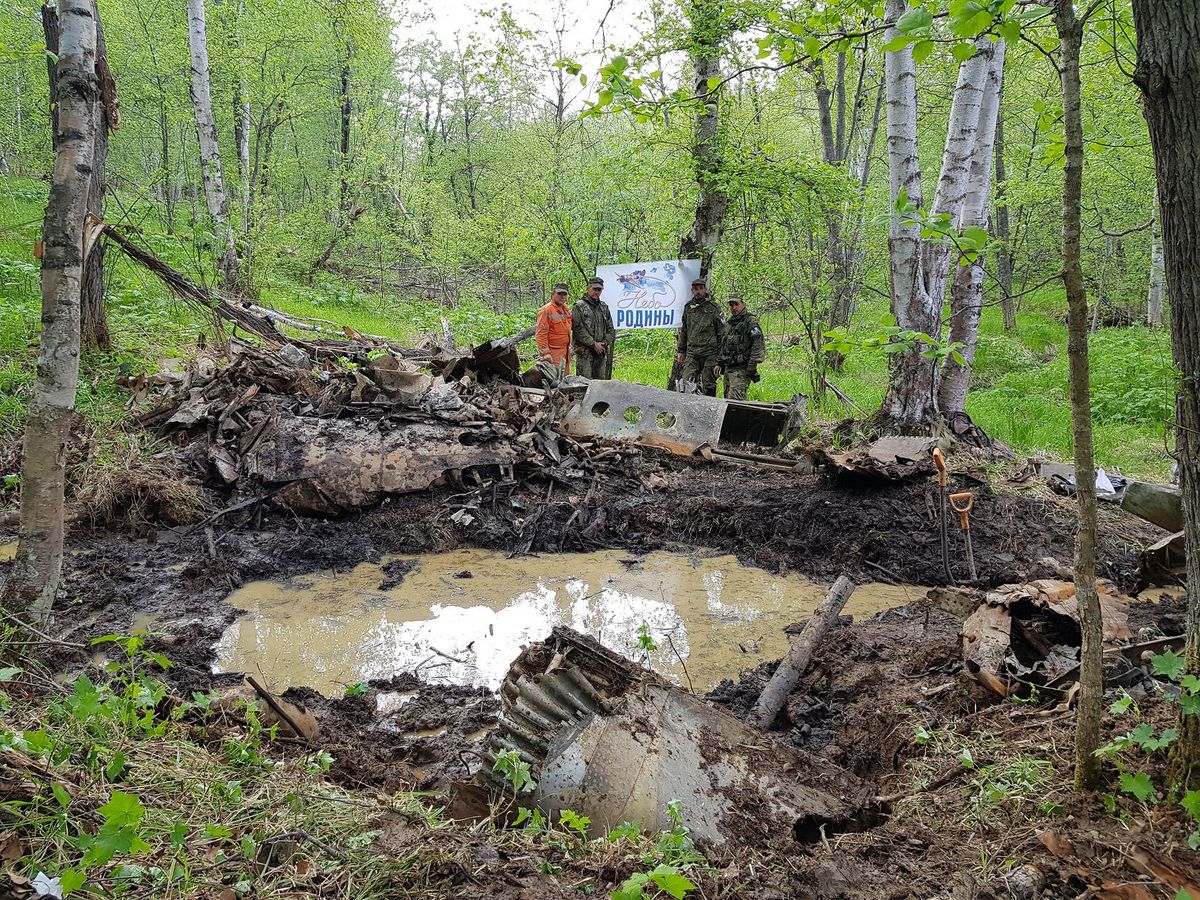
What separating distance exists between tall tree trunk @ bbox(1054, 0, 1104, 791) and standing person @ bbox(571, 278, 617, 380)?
9.91m

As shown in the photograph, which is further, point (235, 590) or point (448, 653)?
point (235, 590)

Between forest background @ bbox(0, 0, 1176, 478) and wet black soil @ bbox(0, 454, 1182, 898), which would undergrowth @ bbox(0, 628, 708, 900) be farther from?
forest background @ bbox(0, 0, 1176, 478)

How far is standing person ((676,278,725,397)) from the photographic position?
12.1 meters

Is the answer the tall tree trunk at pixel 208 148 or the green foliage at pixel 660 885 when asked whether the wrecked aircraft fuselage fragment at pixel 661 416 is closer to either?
the green foliage at pixel 660 885

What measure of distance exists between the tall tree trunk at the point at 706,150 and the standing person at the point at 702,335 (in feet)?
2.57

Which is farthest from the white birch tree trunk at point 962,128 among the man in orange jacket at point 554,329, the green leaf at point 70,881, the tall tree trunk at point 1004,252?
the tall tree trunk at point 1004,252

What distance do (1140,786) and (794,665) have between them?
6.61 ft

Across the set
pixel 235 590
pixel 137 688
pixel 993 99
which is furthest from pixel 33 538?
pixel 993 99

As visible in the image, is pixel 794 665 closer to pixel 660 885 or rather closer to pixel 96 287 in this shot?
pixel 660 885

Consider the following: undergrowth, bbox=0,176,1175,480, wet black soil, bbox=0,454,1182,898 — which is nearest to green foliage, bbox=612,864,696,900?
wet black soil, bbox=0,454,1182,898

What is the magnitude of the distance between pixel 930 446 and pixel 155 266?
8.57 metres

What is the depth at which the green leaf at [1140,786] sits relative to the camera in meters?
2.30

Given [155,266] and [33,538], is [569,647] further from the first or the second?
[155,266]

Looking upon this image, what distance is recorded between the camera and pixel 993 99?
9875 millimetres
